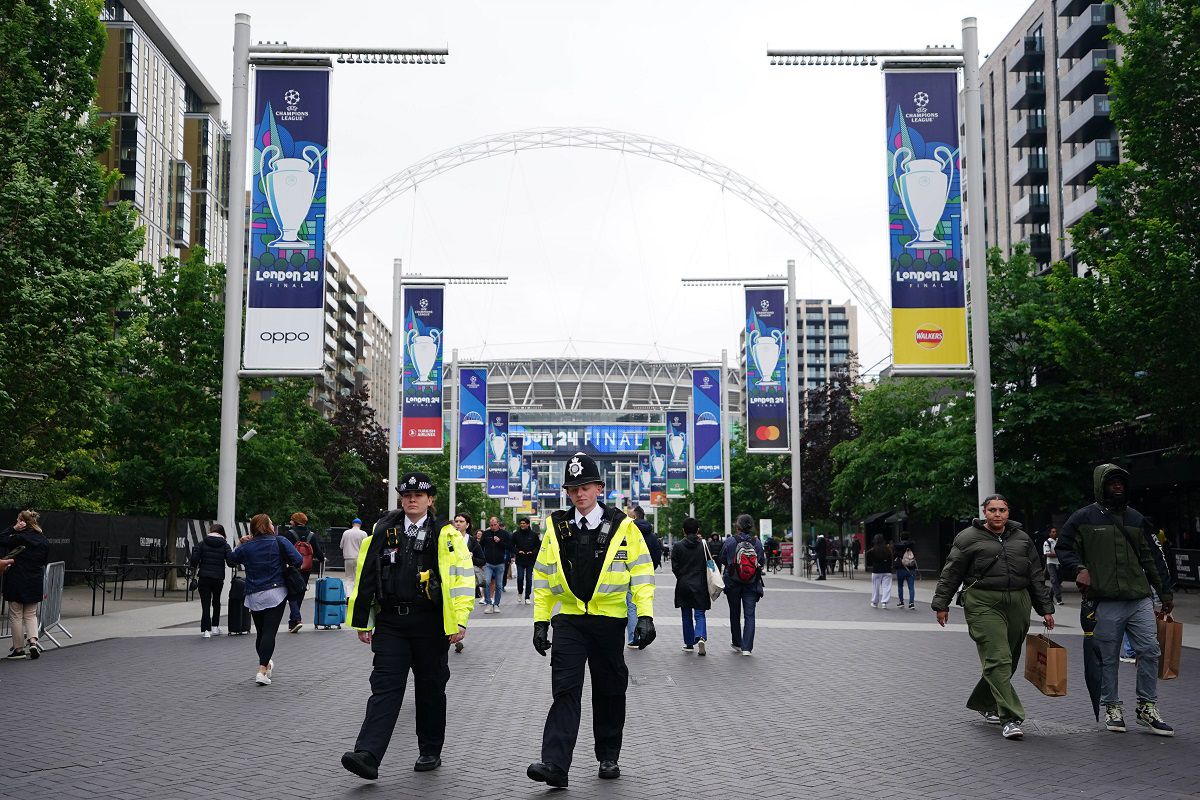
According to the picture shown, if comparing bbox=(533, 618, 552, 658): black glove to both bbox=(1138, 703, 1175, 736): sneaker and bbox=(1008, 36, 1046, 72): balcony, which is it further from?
bbox=(1008, 36, 1046, 72): balcony

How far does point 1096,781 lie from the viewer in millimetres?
7395

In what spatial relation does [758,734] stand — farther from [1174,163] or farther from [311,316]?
[1174,163]

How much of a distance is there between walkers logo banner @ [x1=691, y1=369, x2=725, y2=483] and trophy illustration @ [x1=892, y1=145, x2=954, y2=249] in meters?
24.1

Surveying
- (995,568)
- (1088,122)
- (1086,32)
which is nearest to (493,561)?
(995,568)

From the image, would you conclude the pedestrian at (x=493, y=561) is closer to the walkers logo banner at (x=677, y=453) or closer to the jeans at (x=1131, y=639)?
the jeans at (x=1131, y=639)

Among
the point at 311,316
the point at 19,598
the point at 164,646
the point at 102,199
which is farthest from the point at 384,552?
the point at 102,199

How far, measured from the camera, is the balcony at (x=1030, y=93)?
2665 inches

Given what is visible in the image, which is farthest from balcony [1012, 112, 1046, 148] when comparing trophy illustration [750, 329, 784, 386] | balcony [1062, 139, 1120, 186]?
trophy illustration [750, 329, 784, 386]

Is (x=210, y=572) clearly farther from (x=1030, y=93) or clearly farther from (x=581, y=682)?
(x=1030, y=93)

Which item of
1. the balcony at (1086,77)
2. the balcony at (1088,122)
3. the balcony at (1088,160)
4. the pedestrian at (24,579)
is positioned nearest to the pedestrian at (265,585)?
the pedestrian at (24,579)

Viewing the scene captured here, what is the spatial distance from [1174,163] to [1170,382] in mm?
4184

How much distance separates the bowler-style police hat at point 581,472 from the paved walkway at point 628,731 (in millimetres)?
1814

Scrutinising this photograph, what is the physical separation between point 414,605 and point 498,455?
42163 millimetres

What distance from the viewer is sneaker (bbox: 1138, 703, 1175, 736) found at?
29.9 feet
